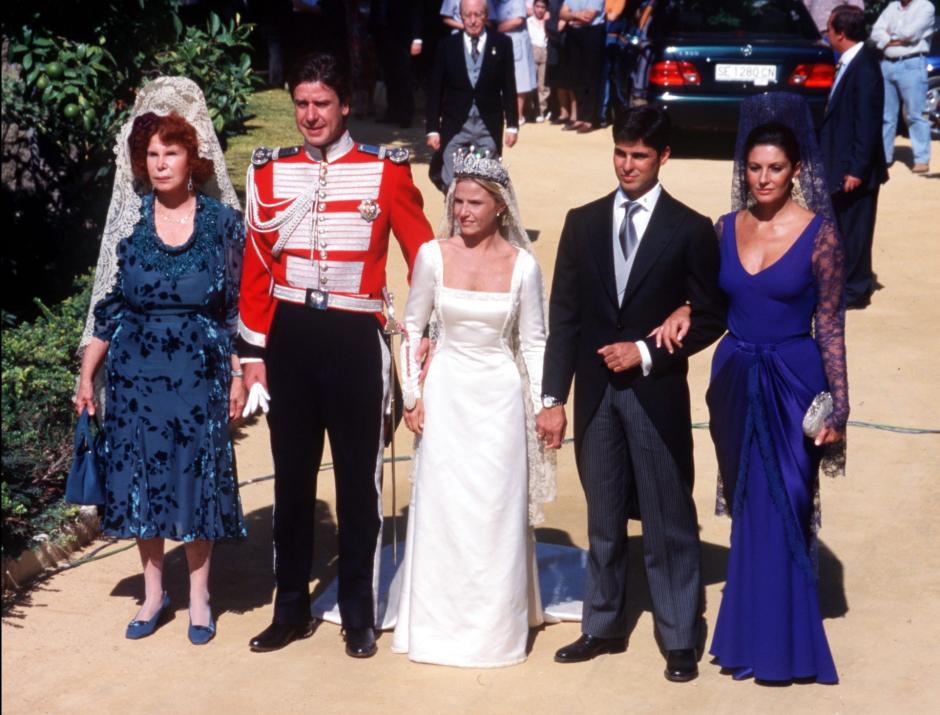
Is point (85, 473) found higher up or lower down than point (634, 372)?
lower down

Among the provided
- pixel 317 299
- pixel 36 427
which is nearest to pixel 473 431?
pixel 317 299

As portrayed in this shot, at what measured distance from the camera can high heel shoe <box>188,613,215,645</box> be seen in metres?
6.24

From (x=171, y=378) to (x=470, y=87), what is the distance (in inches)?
230

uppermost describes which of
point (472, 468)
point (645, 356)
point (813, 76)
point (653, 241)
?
point (813, 76)

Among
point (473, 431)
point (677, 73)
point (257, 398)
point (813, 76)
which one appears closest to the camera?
point (473, 431)

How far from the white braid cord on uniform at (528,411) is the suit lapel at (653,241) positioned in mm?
440

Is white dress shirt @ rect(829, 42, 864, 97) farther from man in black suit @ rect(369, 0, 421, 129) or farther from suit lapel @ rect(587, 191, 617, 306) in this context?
man in black suit @ rect(369, 0, 421, 129)

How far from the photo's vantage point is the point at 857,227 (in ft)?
35.1

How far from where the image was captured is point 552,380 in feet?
19.4

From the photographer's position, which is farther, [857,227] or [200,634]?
[857,227]

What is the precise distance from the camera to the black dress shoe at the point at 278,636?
6.17 metres

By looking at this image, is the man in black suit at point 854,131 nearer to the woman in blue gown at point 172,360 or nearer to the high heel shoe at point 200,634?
the woman in blue gown at point 172,360

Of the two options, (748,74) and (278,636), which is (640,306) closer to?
(278,636)

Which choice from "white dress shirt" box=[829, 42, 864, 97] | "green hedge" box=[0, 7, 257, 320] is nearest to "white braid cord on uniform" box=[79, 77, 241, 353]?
"green hedge" box=[0, 7, 257, 320]
